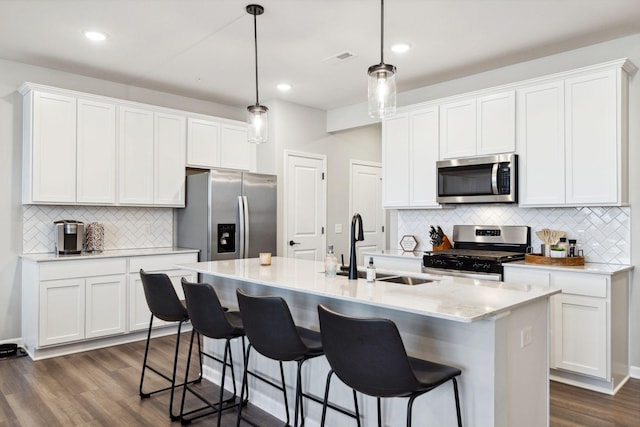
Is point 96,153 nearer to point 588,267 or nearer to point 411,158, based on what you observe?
point 411,158

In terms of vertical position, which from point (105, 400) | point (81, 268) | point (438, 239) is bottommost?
point (105, 400)

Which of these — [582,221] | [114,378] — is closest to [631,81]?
[582,221]

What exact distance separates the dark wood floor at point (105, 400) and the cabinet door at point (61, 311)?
0.76 feet

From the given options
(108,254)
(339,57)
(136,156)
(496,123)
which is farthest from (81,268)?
(496,123)

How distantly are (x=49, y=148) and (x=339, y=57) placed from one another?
9.31ft

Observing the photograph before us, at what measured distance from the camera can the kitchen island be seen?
72.7 inches

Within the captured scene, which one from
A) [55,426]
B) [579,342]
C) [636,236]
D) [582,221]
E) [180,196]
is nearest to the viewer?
[55,426]

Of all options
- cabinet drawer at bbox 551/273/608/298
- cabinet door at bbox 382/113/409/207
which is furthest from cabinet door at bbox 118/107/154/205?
cabinet drawer at bbox 551/273/608/298

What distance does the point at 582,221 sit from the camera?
385 cm

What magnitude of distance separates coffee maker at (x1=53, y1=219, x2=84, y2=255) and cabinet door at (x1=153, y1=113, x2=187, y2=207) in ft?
2.71

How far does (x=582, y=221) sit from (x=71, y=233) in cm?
471

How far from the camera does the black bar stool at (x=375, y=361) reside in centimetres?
166

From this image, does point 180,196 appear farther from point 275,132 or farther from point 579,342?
point 579,342

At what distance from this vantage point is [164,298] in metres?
2.93
